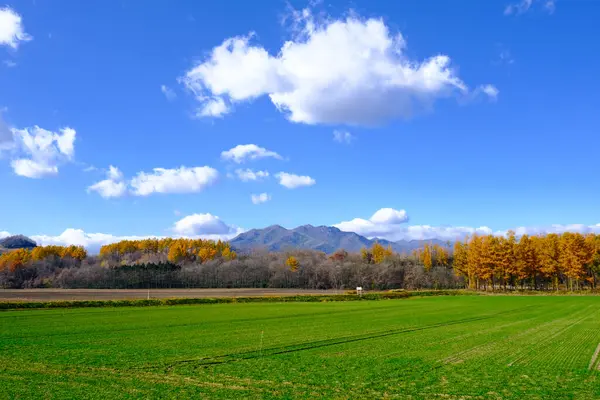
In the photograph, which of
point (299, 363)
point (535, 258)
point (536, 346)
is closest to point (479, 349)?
point (536, 346)

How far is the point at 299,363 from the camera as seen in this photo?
Answer: 19.0 metres

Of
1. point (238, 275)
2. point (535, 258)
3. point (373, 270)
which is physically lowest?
point (238, 275)

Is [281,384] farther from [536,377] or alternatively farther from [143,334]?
[143,334]

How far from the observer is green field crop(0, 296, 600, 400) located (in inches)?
563

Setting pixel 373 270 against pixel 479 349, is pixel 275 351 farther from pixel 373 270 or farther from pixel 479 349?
pixel 373 270

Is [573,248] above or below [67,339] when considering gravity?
above

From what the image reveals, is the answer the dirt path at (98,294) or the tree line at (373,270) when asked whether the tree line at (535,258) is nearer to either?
the tree line at (373,270)

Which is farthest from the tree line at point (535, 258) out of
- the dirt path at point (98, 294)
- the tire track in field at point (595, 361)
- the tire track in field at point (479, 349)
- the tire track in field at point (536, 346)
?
the tire track in field at point (595, 361)

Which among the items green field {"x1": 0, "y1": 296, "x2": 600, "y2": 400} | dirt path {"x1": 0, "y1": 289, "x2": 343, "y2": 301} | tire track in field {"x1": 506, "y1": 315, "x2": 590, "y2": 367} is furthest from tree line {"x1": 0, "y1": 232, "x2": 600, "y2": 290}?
green field {"x1": 0, "y1": 296, "x2": 600, "y2": 400}

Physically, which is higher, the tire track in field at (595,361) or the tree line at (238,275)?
the tire track in field at (595,361)

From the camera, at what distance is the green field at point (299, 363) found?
14294mm

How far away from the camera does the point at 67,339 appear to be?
26.6 m

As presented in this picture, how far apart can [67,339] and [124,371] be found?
11.9 metres

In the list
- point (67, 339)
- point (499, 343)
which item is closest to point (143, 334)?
point (67, 339)
